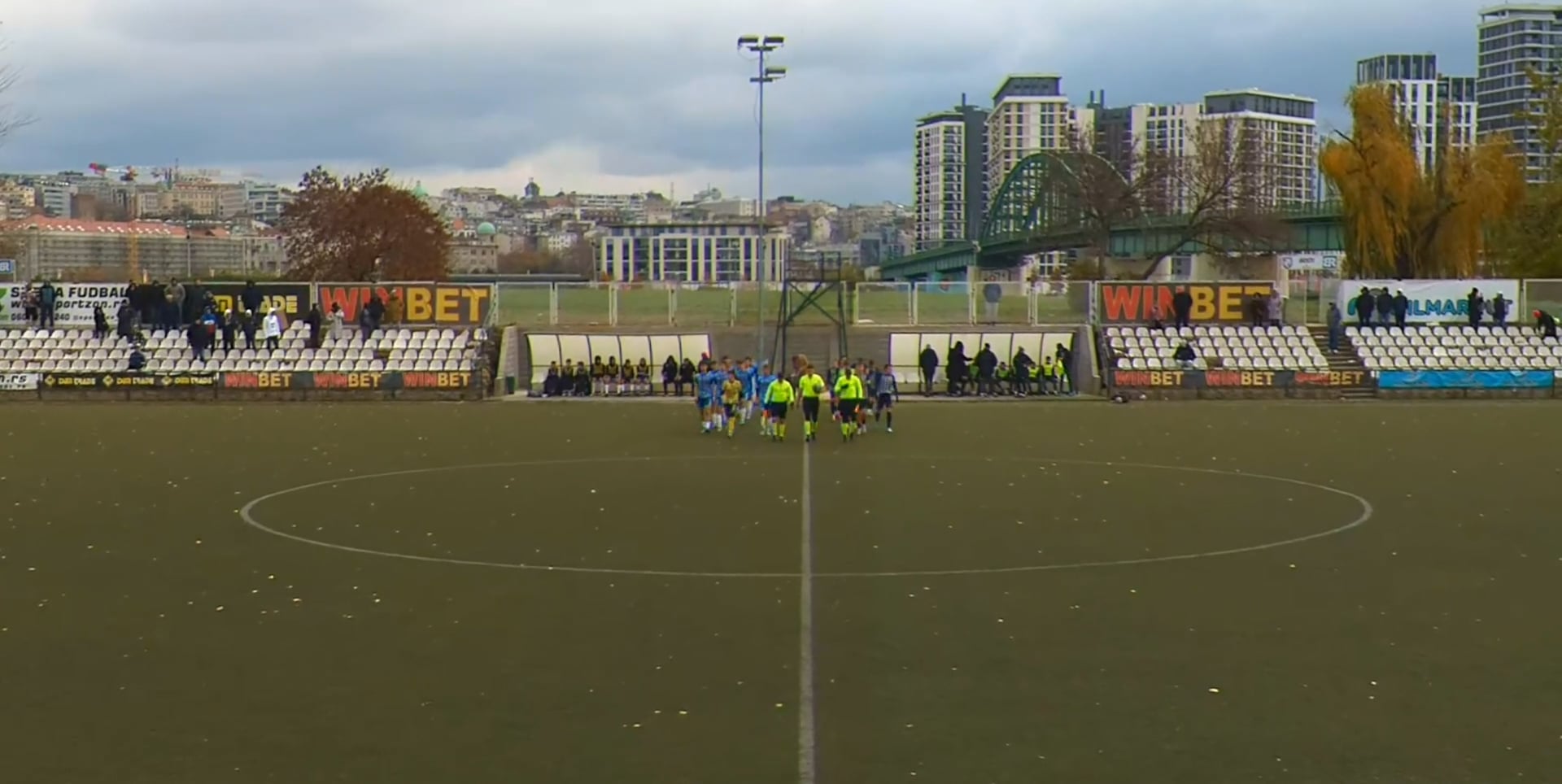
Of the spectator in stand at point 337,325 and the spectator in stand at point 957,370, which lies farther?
the spectator in stand at point 337,325

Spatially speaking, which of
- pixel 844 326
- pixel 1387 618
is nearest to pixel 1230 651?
pixel 1387 618

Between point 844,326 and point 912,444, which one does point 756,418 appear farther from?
point 844,326

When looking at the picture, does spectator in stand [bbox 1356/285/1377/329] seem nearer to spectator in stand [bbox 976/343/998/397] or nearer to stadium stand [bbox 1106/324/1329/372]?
stadium stand [bbox 1106/324/1329/372]

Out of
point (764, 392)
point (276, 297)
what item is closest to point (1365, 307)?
point (764, 392)

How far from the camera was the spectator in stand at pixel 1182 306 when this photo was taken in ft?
158

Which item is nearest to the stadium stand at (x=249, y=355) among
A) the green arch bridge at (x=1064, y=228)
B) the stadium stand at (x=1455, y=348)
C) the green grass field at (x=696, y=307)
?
the green grass field at (x=696, y=307)

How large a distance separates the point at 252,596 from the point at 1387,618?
9688 millimetres

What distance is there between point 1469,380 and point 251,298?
35768mm

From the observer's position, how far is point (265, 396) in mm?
44125

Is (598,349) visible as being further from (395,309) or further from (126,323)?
(126,323)

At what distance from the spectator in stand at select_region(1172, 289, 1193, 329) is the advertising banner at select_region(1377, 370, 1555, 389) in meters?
6.02

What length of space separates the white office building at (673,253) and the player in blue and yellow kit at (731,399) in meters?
122

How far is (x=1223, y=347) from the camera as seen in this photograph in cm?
4616

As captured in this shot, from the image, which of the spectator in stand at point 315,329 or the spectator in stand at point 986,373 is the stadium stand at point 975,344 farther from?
the spectator in stand at point 315,329
